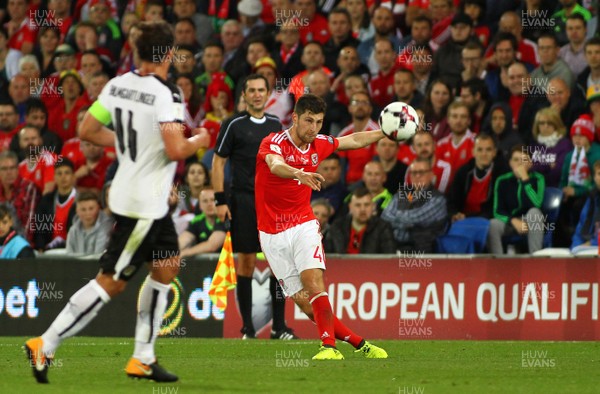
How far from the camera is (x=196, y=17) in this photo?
20.9 meters

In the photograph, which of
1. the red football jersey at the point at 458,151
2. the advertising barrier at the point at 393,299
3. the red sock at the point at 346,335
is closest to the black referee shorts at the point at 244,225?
the advertising barrier at the point at 393,299

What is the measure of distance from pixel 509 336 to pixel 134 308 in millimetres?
4409

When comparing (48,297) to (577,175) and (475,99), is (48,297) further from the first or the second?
(577,175)

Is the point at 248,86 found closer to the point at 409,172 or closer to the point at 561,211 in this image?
the point at 409,172

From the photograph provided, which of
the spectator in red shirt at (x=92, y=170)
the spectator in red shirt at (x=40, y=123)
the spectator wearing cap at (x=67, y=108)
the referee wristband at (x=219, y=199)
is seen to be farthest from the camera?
the spectator wearing cap at (x=67, y=108)

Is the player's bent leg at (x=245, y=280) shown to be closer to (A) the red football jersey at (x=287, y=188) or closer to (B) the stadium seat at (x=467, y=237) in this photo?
(A) the red football jersey at (x=287, y=188)

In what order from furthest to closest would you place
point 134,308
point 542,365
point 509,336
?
1. point 134,308
2. point 509,336
3. point 542,365

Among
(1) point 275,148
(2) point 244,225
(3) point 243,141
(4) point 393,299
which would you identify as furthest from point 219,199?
(4) point 393,299

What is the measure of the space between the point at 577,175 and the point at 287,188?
17.1 feet

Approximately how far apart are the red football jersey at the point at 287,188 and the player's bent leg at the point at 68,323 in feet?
9.01

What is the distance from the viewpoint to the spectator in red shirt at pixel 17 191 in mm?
17531

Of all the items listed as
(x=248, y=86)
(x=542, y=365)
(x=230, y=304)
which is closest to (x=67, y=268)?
(x=230, y=304)

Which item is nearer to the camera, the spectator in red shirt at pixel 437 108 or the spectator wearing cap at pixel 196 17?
the spectator in red shirt at pixel 437 108

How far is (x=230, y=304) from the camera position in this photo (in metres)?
15.1
